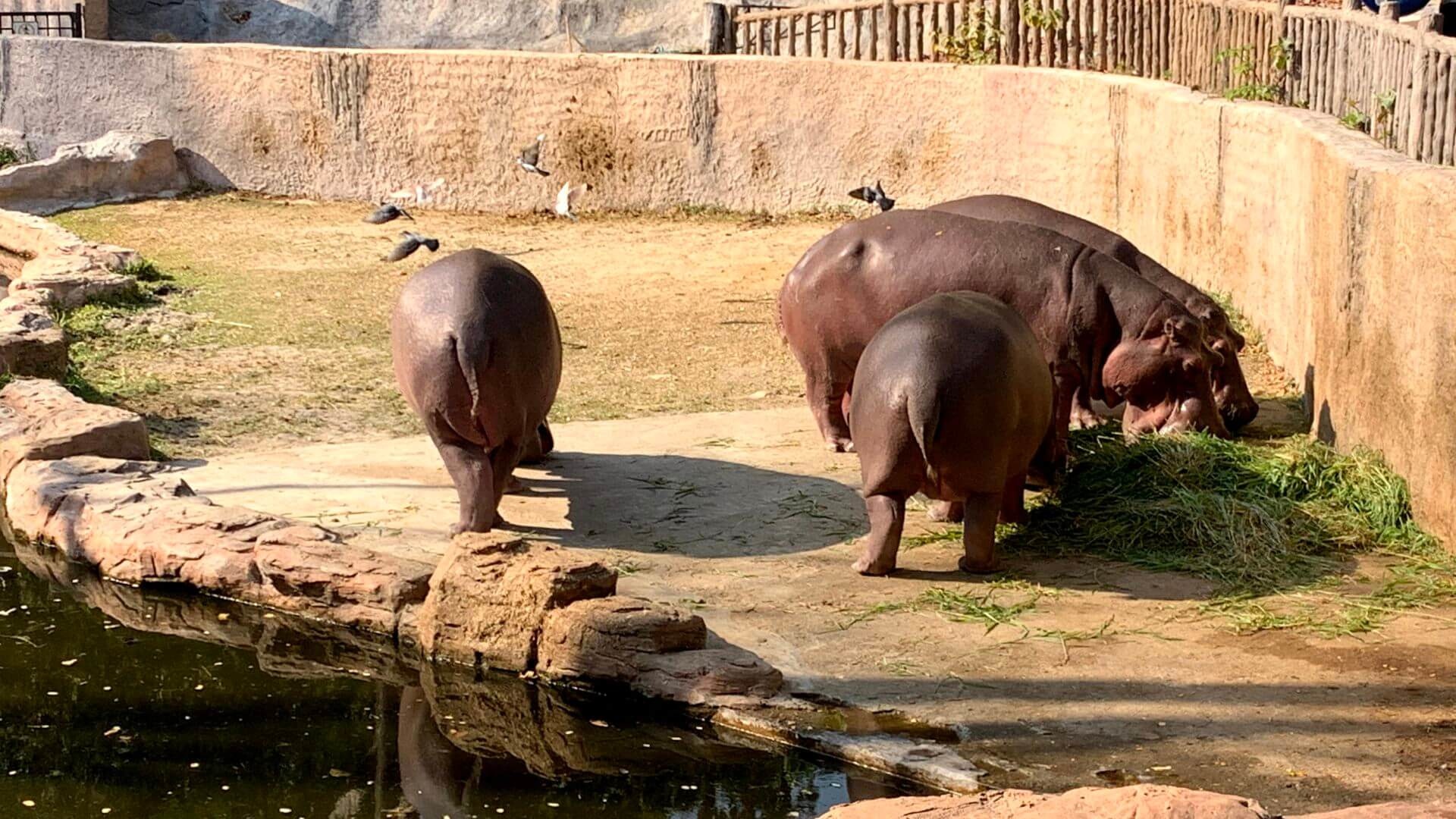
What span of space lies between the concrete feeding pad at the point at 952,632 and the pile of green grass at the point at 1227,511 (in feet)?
0.71

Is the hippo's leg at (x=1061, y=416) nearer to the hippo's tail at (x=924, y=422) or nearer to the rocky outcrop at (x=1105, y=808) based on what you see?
the hippo's tail at (x=924, y=422)

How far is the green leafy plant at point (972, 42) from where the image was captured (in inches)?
572

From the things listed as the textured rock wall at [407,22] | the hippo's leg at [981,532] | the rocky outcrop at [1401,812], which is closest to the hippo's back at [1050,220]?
the hippo's leg at [981,532]

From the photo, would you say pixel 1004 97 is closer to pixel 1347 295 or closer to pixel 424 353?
pixel 1347 295

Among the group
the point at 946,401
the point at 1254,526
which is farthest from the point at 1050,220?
the point at 946,401

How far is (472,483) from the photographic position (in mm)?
6527

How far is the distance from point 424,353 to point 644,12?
17.8 meters

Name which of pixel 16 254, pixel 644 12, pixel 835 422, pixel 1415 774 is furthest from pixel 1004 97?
pixel 644 12

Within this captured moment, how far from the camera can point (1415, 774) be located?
14.7 ft

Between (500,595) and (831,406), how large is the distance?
2.75 m

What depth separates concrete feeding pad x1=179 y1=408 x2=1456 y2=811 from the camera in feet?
15.3

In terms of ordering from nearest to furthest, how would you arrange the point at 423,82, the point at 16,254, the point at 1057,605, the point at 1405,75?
the point at 1057,605, the point at 1405,75, the point at 16,254, the point at 423,82

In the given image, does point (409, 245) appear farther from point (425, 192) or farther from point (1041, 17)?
point (1041, 17)

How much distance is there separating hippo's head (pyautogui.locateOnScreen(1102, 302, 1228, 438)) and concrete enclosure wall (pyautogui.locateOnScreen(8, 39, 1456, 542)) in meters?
1.04
